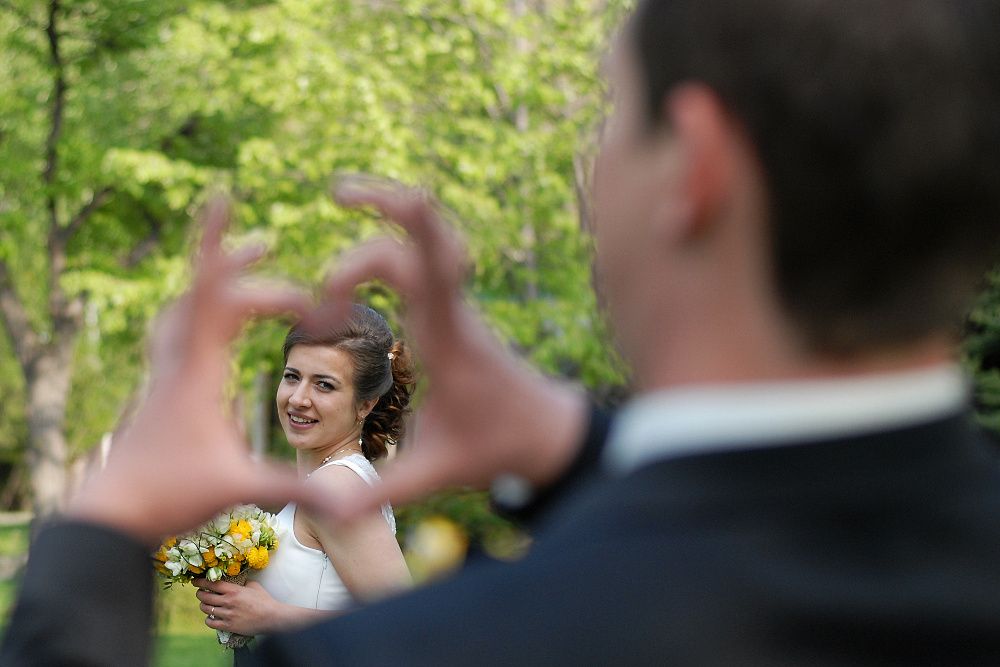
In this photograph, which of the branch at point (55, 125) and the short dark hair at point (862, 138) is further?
the branch at point (55, 125)

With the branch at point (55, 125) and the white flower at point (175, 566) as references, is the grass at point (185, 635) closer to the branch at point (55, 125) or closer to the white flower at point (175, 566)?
the branch at point (55, 125)

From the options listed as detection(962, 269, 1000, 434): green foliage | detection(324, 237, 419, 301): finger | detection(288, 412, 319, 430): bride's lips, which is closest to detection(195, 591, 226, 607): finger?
detection(288, 412, 319, 430): bride's lips

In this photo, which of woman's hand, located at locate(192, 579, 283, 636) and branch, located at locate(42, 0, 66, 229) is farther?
branch, located at locate(42, 0, 66, 229)

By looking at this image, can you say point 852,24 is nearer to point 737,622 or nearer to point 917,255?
point 917,255

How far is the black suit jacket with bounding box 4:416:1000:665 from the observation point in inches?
30.4

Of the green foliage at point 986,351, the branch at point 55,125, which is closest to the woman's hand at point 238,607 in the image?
the green foliage at point 986,351

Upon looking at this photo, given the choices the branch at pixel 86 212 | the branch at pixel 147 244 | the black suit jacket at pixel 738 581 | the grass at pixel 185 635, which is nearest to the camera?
the black suit jacket at pixel 738 581

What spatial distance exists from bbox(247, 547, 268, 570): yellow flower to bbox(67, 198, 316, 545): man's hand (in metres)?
3.40

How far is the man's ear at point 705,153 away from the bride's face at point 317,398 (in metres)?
3.64

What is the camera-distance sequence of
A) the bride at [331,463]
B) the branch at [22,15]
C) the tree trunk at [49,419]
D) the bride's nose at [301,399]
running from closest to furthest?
1. the bride at [331,463]
2. the bride's nose at [301,399]
3. the branch at [22,15]
4. the tree trunk at [49,419]

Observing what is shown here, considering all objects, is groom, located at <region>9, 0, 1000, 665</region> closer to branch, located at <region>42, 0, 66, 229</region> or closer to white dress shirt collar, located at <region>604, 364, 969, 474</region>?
white dress shirt collar, located at <region>604, 364, 969, 474</region>

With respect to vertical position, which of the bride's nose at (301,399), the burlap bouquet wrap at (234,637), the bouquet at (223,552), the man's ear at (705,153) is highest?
the man's ear at (705,153)

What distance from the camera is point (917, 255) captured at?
84 centimetres

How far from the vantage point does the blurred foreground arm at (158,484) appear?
839mm
